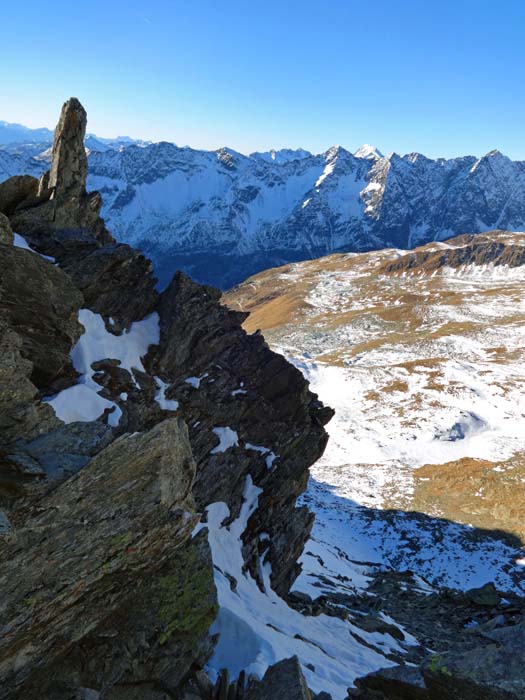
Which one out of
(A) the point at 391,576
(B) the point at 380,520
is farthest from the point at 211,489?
(B) the point at 380,520

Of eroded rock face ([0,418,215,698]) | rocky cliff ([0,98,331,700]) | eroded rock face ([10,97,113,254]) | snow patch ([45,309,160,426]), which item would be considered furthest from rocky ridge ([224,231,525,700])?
eroded rock face ([10,97,113,254])

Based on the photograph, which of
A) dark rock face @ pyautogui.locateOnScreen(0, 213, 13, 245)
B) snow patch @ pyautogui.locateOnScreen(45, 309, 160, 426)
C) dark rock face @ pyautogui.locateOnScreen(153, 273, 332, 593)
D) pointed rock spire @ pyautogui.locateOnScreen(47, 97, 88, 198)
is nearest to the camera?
dark rock face @ pyautogui.locateOnScreen(0, 213, 13, 245)

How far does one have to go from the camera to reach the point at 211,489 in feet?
79.0

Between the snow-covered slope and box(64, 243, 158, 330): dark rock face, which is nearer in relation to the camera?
box(64, 243, 158, 330): dark rock face

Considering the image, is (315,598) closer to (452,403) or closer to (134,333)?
(134,333)

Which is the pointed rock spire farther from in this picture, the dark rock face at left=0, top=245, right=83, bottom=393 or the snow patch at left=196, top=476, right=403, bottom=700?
the snow patch at left=196, top=476, right=403, bottom=700

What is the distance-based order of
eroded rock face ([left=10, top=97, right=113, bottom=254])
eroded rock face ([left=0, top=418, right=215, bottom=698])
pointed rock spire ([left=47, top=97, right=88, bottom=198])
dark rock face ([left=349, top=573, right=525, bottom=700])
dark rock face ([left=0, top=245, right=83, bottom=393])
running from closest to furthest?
dark rock face ([left=349, top=573, right=525, bottom=700]), eroded rock face ([left=0, top=418, right=215, bottom=698]), dark rock face ([left=0, top=245, right=83, bottom=393]), eroded rock face ([left=10, top=97, right=113, bottom=254]), pointed rock spire ([left=47, top=97, right=88, bottom=198])

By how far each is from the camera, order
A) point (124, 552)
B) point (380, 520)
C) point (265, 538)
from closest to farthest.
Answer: point (124, 552), point (265, 538), point (380, 520)

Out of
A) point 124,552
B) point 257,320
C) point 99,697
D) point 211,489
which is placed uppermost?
point 124,552

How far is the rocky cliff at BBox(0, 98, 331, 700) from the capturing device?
887 centimetres

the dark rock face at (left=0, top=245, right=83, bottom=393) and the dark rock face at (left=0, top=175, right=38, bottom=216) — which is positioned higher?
the dark rock face at (left=0, top=175, right=38, bottom=216)

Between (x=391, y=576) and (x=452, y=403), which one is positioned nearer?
(x=391, y=576)

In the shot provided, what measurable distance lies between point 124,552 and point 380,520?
4306cm

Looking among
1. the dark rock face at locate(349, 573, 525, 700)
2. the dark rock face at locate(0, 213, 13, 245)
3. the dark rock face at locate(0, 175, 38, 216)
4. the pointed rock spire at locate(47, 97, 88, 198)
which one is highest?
the pointed rock spire at locate(47, 97, 88, 198)
